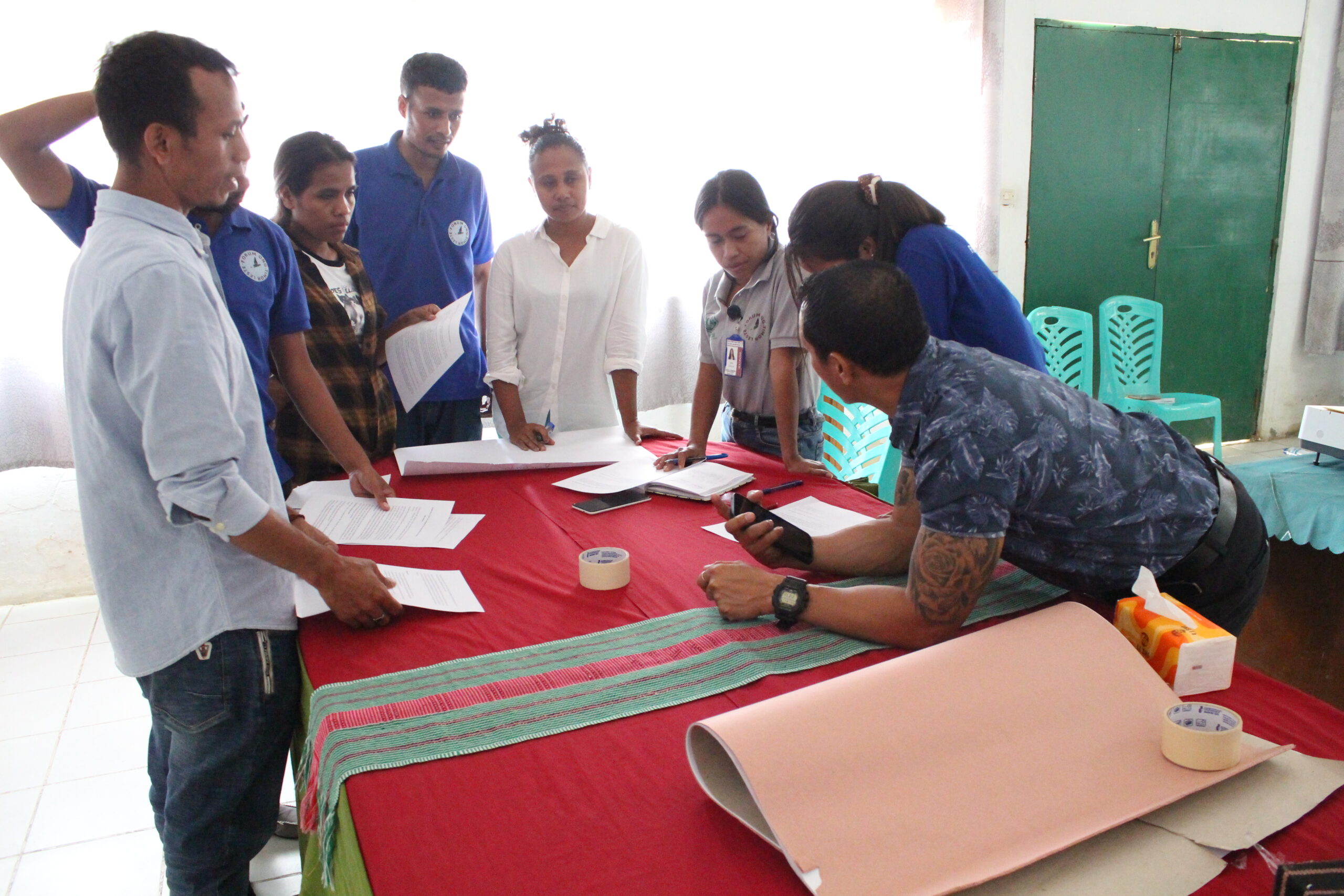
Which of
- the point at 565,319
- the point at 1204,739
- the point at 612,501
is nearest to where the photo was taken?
the point at 1204,739

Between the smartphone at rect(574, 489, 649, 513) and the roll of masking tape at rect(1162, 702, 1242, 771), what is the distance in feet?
3.77

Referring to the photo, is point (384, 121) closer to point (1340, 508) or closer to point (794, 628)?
point (794, 628)

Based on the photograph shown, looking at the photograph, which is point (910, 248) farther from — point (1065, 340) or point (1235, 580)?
point (1065, 340)

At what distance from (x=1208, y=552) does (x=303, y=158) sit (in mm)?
2073

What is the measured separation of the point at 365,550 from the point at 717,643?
0.76 metres

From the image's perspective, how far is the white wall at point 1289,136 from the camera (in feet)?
14.6

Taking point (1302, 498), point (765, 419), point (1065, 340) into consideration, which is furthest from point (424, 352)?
point (1065, 340)

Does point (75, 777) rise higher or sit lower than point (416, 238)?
lower

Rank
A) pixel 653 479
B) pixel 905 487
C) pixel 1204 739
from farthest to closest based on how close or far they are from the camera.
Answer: pixel 653 479 → pixel 905 487 → pixel 1204 739

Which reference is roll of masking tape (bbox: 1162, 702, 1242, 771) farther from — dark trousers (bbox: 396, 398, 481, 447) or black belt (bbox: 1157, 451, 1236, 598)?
dark trousers (bbox: 396, 398, 481, 447)

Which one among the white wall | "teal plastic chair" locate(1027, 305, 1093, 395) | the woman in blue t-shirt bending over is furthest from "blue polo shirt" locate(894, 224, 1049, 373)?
"teal plastic chair" locate(1027, 305, 1093, 395)

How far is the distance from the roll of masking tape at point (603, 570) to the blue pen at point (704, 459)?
699mm

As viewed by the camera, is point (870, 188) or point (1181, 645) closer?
point (1181, 645)

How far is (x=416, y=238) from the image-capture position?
2.63 m
